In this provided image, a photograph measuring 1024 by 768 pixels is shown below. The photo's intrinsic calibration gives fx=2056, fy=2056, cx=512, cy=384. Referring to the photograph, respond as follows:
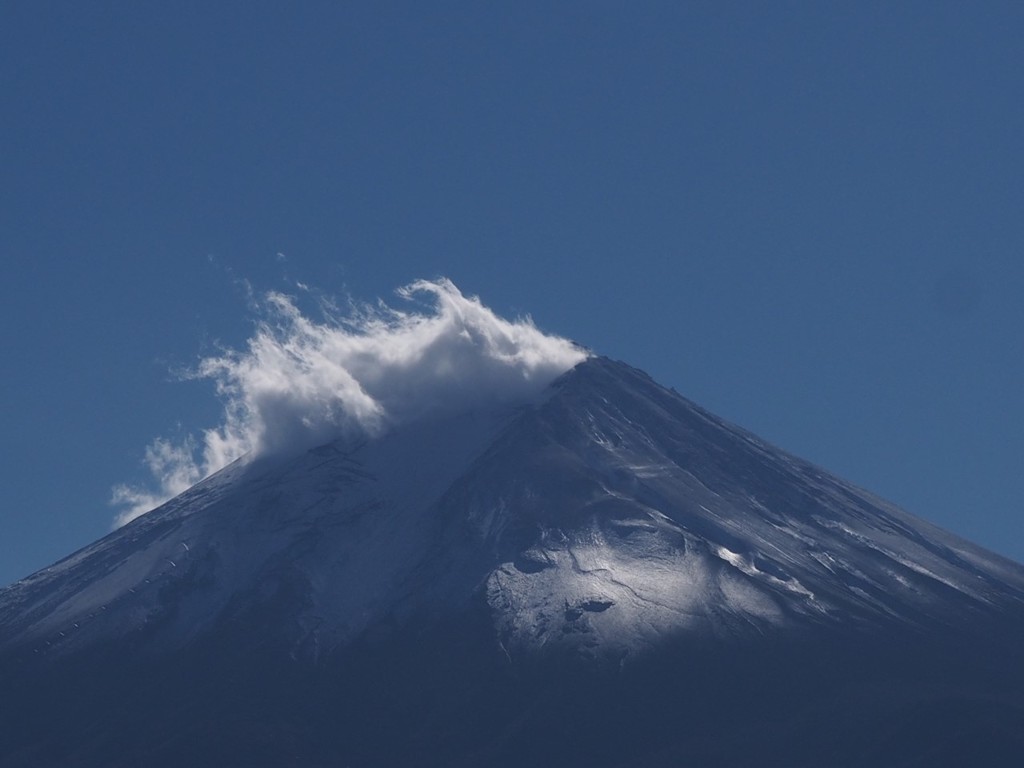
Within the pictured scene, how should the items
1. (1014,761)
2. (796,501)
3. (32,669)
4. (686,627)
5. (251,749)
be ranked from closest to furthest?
(1014,761) → (251,749) → (686,627) → (32,669) → (796,501)

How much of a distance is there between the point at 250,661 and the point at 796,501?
172 ft

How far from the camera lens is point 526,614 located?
149 meters

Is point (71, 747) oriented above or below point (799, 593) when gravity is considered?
below

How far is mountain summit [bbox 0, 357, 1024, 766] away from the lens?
5374 inches

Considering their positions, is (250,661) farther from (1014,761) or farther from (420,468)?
(1014,761)

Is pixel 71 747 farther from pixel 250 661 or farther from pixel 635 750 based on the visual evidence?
pixel 635 750

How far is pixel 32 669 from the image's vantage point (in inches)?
6181

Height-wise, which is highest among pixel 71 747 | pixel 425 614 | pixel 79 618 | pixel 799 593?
pixel 799 593

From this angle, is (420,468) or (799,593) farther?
(420,468)

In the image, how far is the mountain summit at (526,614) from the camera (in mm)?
136500

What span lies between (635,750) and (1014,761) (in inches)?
943

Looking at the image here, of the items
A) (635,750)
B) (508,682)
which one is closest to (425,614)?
(508,682)

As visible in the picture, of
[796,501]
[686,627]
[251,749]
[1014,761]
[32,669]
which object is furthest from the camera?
[796,501]

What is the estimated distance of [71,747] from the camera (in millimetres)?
141375
